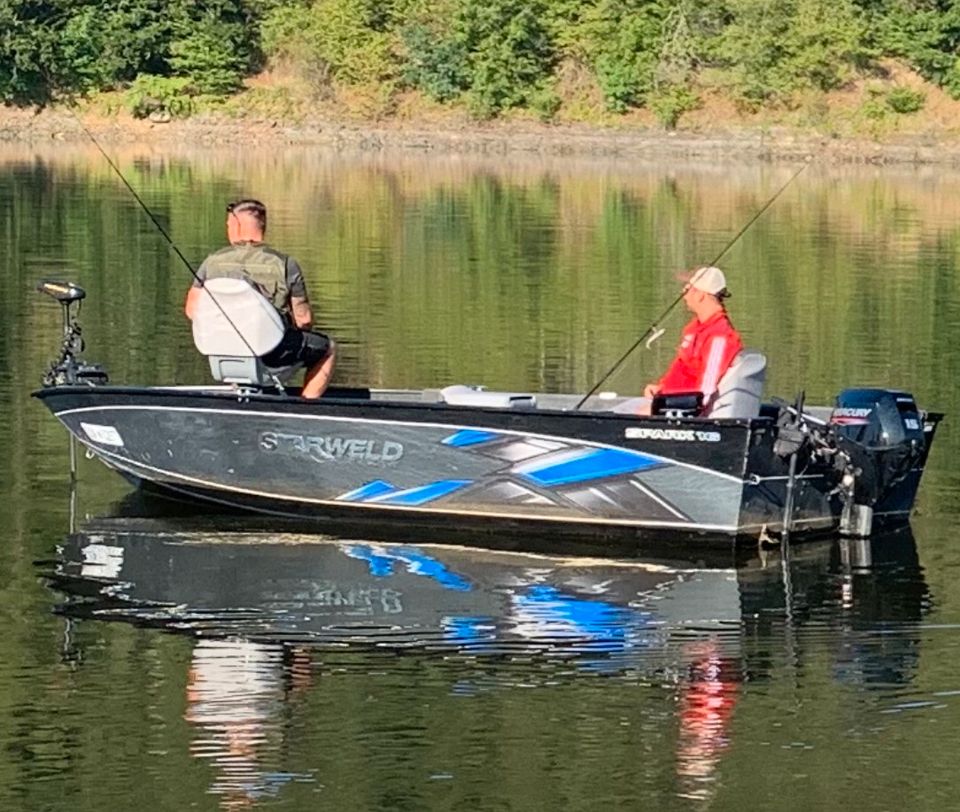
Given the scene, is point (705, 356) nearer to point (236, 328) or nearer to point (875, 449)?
point (875, 449)

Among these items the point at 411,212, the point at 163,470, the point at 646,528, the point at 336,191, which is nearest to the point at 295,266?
the point at 163,470

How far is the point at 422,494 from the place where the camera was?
42.1ft

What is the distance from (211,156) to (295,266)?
45.8 metres

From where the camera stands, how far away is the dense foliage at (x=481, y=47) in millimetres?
64312

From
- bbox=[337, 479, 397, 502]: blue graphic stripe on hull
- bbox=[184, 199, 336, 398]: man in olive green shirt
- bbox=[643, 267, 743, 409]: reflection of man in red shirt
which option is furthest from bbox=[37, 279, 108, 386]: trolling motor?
bbox=[643, 267, 743, 409]: reflection of man in red shirt

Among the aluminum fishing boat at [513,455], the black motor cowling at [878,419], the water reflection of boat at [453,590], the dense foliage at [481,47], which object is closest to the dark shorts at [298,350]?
the aluminum fishing boat at [513,455]

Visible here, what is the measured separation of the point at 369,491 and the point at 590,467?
1.21 metres

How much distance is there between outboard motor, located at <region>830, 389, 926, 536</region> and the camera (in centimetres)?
1273

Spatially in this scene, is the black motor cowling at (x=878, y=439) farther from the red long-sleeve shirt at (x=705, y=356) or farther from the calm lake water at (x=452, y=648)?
the red long-sleeve shirt at (x=705, y=356)

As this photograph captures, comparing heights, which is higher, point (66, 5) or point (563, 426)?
point (66, 5)

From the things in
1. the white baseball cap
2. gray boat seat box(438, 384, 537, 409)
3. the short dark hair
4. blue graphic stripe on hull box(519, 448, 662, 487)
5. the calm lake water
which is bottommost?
the calm lake water

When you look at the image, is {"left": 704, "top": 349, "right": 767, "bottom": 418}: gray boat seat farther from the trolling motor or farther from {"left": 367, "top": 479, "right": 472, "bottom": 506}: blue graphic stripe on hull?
the trolling motor

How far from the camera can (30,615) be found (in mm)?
10805

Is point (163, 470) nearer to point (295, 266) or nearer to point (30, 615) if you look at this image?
point (295, 266)
